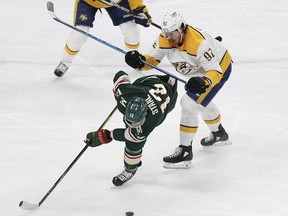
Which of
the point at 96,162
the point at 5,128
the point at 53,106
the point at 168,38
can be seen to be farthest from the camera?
the point at 53,106

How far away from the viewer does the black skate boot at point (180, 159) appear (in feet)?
12.7

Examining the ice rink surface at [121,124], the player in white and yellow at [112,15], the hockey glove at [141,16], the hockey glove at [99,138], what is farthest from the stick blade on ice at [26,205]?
the hockey glove at [141,16]

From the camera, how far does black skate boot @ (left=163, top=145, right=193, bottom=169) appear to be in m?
3.88

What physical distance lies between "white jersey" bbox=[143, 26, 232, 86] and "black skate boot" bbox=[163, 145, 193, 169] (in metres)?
0.43

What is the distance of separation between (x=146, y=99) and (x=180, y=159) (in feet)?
Answer: 1.92

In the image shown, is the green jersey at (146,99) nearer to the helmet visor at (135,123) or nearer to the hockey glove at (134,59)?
the helmet visor at (135,123)

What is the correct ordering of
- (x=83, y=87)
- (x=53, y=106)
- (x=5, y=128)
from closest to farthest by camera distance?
(x=5, y=128) → (x=53, y=106) → (x=83, y=87)

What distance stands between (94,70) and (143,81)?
1938mm

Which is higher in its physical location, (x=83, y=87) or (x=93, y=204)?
(x=93, y=204)

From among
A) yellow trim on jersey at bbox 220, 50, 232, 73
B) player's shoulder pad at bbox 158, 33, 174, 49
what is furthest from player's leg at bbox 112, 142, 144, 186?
yellow trim on jersey at bbox 220, 50, 232, 73

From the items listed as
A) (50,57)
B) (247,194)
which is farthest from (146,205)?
(50,57)

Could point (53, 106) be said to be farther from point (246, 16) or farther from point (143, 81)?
point (246, 16)

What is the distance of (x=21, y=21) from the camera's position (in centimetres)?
680

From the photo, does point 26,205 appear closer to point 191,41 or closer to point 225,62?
point 191,41
